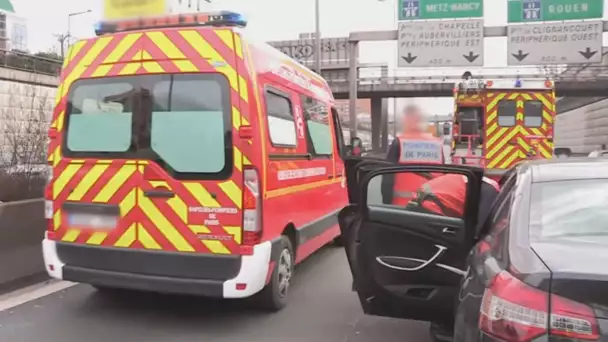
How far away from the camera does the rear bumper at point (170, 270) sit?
4590mm

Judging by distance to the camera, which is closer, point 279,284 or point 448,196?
point 448,196

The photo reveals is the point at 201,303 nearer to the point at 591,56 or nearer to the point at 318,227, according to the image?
the point at 318,227

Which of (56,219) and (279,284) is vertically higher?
(56,219)

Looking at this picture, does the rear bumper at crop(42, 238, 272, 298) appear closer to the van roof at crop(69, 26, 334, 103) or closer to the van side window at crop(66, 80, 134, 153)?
the van side window at crop(66, 80, 134, 153)

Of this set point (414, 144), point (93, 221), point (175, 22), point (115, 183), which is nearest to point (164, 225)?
point (115, 183)

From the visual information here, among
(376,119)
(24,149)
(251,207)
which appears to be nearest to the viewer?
(251,207)

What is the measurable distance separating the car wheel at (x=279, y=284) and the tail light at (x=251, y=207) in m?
0.48

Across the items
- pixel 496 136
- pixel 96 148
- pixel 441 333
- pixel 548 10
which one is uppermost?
pixel 548 10

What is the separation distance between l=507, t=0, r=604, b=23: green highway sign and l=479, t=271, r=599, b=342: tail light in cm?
2064

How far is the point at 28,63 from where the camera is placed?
24625mm

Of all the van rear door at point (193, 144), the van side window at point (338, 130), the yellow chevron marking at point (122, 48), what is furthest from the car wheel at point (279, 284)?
the van side window at point (338, 130)

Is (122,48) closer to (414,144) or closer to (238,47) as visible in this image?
(238,47)

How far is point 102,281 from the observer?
4.84m

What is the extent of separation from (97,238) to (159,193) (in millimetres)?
696
